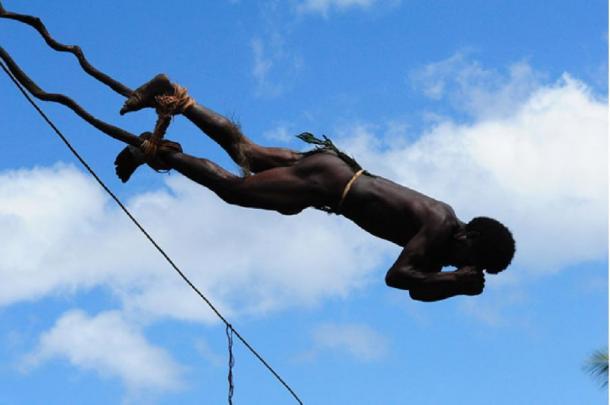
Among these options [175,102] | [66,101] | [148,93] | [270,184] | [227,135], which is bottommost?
[270,184]

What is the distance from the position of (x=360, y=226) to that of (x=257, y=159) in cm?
74

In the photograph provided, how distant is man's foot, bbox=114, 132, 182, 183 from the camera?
8.09 metres

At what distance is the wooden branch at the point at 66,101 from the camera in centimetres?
812

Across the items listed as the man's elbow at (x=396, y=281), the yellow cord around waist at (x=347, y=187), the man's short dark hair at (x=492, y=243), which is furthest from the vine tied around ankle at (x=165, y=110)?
the man's short dark hair at (x=492, y=243)

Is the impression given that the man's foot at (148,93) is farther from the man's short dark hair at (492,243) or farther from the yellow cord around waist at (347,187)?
the man's short dark hair at (492,243)

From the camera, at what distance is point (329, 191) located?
7.84 m

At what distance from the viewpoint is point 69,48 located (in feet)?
27.7

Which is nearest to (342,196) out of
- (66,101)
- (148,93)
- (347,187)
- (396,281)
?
(347,187)

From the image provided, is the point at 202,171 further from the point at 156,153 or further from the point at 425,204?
the point at 425,204

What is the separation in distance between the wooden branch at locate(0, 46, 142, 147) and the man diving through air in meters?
0.12

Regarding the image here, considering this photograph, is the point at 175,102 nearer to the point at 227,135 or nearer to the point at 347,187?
the point at 227,135

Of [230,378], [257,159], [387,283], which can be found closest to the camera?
[387,283]

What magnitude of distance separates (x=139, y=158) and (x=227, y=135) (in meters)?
0.58

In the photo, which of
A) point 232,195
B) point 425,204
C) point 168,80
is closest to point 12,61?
point 168,80
